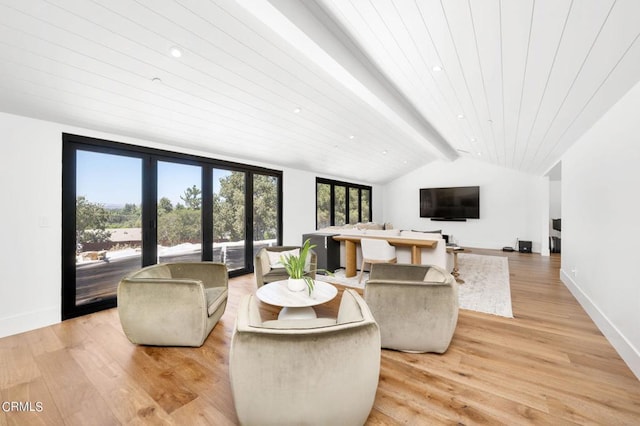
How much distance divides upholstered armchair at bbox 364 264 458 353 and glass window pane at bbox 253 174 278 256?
3516mm

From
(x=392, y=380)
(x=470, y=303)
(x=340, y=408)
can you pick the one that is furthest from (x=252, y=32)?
(x=470, y=303)

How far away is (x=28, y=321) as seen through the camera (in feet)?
9.11

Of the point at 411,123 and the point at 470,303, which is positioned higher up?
the point at 411,123

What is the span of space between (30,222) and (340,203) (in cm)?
649

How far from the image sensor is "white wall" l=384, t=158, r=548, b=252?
7516 millimetres

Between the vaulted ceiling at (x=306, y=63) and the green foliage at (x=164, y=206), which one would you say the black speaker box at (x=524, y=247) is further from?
the green foliage at (x=164, y=206)

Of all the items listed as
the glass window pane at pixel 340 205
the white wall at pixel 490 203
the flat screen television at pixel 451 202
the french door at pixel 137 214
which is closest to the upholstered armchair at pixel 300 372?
the french door at pixel 137 214

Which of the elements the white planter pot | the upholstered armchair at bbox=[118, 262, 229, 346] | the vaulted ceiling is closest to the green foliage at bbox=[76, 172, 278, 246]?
the vaulted ceiling

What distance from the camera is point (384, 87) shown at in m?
3.29

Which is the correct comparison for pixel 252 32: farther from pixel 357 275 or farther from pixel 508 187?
pixel 508 187

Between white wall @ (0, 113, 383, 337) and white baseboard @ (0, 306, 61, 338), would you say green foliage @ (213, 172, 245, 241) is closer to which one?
white wall @ (0, 113, 383, 337)

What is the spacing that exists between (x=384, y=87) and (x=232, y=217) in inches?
134

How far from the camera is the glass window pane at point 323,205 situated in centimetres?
715

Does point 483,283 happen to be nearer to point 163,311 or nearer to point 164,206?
point 163,311
